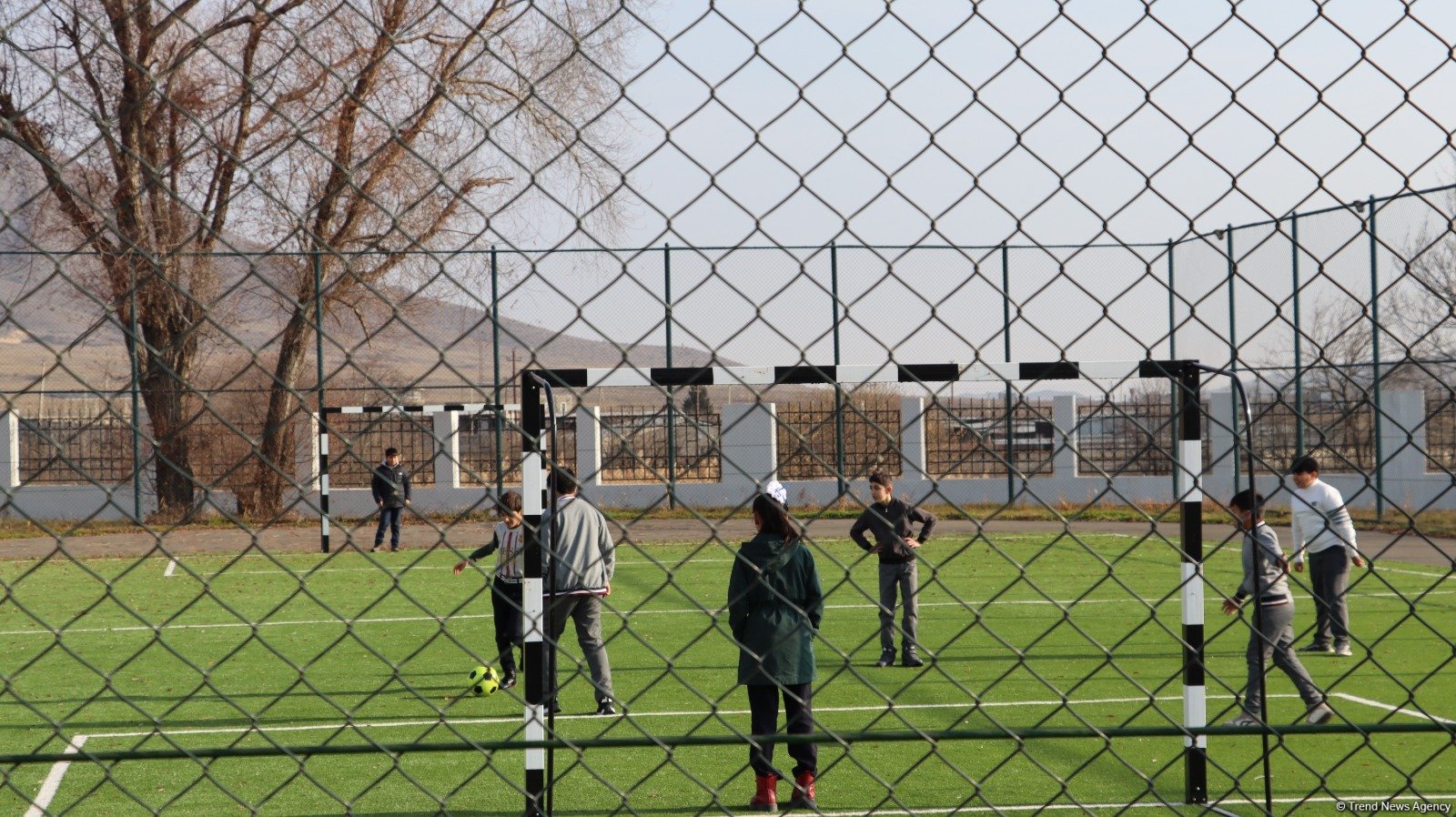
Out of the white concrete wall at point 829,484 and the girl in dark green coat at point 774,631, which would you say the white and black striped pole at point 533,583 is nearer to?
the girl in dark green coat at point 774,631

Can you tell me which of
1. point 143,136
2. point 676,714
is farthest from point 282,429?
point 676,714

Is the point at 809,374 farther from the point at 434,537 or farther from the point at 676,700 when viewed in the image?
the point at 434,537

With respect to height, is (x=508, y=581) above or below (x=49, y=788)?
above

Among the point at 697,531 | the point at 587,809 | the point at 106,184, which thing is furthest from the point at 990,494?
Result: the point at 106,184

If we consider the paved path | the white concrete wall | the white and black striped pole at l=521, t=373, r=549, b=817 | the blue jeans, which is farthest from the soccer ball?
the white concrete wall

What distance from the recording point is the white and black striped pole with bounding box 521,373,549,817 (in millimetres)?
3072

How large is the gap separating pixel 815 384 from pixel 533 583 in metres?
1.03

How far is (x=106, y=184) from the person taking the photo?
115 inches

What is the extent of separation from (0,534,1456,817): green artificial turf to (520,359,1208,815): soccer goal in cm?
17

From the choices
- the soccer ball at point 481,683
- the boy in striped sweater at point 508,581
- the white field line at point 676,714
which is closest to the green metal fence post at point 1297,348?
the white field line at point 676,714

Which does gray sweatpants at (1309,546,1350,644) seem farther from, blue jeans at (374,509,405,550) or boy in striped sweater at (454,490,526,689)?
blue jeans at (374,509,405,550)

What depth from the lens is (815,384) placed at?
2732mm

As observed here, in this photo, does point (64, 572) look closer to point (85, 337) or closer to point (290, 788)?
point (290, 788)

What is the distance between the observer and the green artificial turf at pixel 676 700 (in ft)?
9.70
